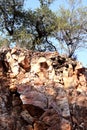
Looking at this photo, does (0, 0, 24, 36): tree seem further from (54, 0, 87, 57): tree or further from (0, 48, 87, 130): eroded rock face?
(0, 48, 87, 130): eroded rock face

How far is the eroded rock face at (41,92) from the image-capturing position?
22.6 feet

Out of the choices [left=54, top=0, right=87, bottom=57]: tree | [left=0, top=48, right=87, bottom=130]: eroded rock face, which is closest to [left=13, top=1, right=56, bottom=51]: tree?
[left=54, top=0, right=87, bottom=57]: tree

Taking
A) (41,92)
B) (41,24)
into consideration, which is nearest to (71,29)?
(41,24)

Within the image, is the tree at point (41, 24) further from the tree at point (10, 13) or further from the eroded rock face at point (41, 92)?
the eroded rock face at point (41, 92)

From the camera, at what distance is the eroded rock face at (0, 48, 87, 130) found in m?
6.88

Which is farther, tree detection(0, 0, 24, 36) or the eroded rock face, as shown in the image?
tree detection(0, 0, 24, 36)

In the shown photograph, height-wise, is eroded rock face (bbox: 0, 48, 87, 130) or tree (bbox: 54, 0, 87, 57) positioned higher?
tree (bbox: 54, 0, 87, 57)

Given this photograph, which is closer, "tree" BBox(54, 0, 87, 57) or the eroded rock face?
the eroded rock face

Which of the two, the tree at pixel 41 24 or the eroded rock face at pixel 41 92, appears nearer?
the eroded rock face at pixel 41 92

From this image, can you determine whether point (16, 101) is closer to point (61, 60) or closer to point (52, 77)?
point (52, 77)

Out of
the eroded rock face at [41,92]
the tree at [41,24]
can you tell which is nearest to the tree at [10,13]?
the tree at [41,24]

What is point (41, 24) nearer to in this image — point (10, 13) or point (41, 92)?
point (10, 13)

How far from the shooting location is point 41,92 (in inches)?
299

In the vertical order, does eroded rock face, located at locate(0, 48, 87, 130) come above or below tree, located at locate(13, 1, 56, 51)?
below
